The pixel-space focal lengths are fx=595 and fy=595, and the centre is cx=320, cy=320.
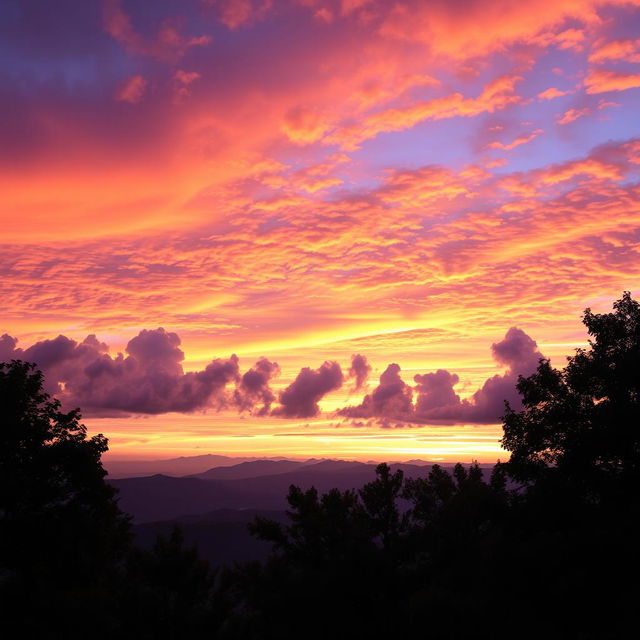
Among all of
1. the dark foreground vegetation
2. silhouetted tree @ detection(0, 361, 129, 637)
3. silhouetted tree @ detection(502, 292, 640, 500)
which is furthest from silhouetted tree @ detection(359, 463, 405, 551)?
silhouetted tree @ detection(0, 361, 129, 637)

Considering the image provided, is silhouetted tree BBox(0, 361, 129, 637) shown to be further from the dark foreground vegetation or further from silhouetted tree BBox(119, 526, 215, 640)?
silhouetted tree BBox(119, 526, 215, 640)

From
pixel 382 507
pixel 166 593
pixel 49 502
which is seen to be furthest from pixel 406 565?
pixel 49 502

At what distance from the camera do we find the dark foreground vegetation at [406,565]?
22703 mm

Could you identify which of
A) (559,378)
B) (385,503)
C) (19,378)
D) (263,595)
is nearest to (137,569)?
(263,595)

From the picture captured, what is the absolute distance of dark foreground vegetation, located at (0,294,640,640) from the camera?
2270cm

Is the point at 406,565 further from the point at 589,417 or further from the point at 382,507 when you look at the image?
the point at 589,417

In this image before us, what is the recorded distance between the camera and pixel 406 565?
3869cm

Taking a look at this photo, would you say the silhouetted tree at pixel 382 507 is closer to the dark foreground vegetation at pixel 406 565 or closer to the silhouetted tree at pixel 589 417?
the dark foreground vegetation at pixel 406 565

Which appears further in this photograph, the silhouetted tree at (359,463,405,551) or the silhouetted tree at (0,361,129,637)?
the silhouetted tree at (359,463,405,551)

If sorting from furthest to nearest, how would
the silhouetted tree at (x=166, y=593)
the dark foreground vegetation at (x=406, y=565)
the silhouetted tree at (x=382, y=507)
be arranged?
the silhouetted tree at (x=382, y=507), the silhouetted tree at (x=166, y=593), the dark foreground vegetation at (x=406, y=565)

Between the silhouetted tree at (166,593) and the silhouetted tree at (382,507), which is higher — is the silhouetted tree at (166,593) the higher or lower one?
the lower one

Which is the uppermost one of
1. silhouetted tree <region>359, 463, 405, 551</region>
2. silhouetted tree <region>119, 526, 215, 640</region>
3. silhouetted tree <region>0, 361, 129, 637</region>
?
silhouetted tree <region>0, 361, 129, 637</region>

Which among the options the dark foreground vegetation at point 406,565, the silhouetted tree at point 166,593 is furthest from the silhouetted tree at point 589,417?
the silhouetted tree at point 166,593

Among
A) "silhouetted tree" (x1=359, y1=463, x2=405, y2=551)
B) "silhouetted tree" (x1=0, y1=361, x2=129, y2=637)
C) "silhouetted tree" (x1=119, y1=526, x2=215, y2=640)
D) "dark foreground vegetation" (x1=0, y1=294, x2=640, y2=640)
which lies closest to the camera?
"dark foreground vegetation" (x1=0, y1=294, x2=640, y2=640)
